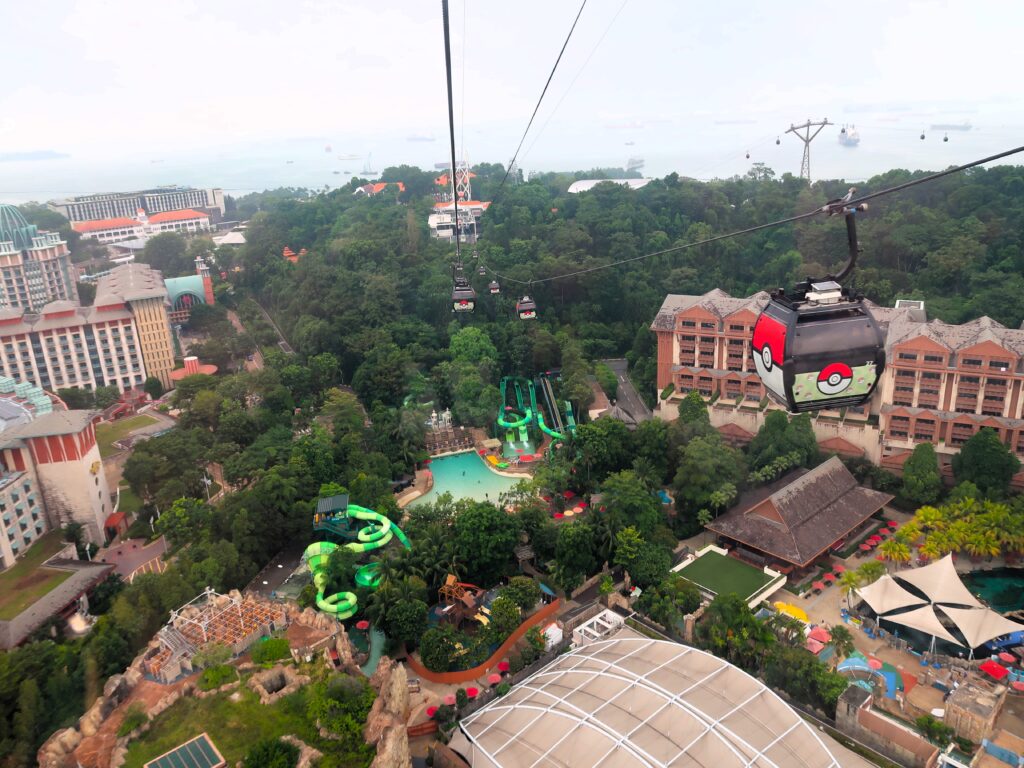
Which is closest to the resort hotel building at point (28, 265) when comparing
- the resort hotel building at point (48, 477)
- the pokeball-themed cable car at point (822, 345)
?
the resort hotel building at point (48, 477)

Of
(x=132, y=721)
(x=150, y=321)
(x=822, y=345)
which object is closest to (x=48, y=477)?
(x=132, y=721)

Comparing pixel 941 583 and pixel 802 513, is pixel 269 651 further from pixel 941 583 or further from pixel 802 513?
pixel 941 583

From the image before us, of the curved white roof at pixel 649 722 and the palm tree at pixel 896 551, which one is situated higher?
the curved white roof at pixel 649 722

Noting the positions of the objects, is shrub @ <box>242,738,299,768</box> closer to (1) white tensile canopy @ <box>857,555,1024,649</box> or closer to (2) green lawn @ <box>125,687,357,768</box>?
(2) green lawn @ <box>125,687,357,768</box>

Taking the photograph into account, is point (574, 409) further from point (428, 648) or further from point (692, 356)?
point (428, 648)

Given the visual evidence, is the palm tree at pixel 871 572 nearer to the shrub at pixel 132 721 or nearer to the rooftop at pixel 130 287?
the shrub at pixel 132 721

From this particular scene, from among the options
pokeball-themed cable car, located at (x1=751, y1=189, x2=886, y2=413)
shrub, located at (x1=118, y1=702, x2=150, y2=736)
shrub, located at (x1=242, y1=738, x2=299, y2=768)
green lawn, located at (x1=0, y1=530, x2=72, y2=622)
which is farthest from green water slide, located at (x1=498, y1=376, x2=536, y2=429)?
pokeball-themed cable car, located at (x1=751, y1=189, x2=886, y2=413)
